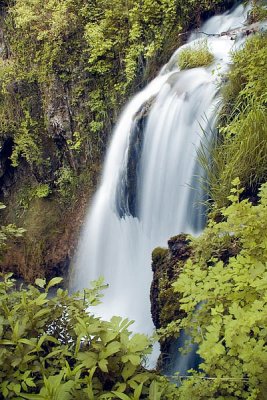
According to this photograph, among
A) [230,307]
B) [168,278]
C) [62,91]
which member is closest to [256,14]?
[62,91]

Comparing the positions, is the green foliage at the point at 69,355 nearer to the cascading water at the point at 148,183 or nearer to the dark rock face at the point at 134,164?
the cascading water at the point at 148,183

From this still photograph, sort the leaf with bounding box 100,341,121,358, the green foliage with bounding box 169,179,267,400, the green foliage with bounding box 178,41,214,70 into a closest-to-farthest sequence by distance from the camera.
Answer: the green foliage with bounding box 169,179,267,400, the leaf with bounding box 100,341,121,358, the green foliage with bounding box 178,41,214,70

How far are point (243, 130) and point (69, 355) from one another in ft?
7.89

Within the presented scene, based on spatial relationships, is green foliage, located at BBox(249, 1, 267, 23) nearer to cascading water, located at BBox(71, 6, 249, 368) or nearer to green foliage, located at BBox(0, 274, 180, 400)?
cascading water, located at BBox(71, 6, 249, 368)

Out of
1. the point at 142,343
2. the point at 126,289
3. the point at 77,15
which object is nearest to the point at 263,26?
the point at 77,15

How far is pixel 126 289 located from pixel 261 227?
12.3 ft

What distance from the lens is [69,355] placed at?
5.83 feet

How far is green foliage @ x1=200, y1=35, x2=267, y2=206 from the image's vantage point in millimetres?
3344

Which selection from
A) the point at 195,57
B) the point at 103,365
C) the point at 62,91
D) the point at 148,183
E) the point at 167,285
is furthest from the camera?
the point at 62,91

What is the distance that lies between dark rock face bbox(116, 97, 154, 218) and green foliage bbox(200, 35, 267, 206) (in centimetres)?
121

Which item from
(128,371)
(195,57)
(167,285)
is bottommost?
(128,371)

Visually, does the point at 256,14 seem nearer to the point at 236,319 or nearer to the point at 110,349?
the point at 236,319

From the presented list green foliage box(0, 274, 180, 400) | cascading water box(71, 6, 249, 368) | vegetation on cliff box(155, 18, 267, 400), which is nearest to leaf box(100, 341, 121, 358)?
green foliage box(0, 274, 180, 400)

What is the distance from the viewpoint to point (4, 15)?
301 inches
